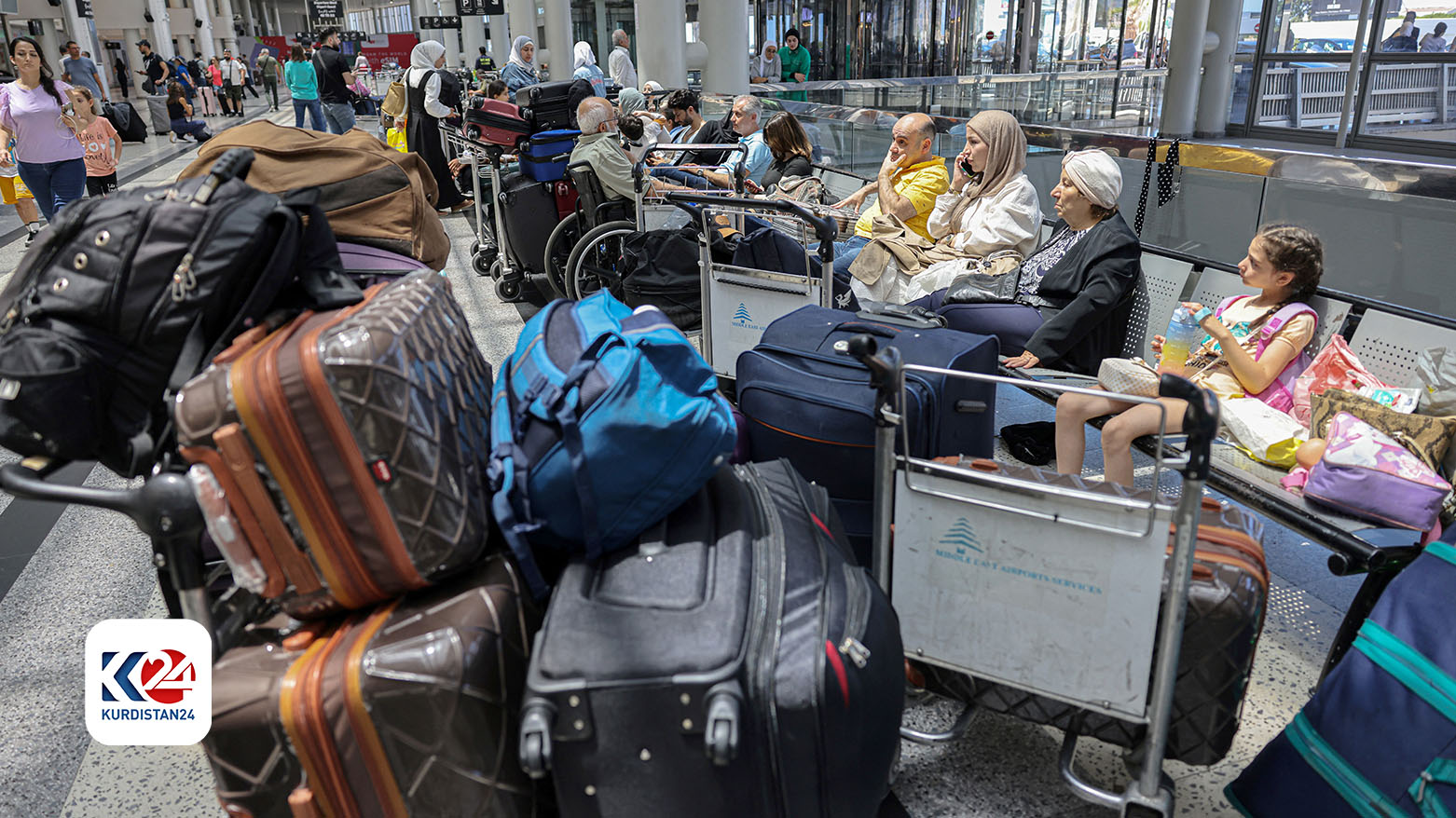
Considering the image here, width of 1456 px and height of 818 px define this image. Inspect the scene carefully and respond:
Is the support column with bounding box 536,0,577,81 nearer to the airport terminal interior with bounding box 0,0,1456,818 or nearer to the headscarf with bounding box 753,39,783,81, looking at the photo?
the headscarf with bounding box 753,39,783,81

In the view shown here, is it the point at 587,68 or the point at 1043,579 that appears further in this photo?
the point at 587,68

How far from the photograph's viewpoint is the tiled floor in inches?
79.3

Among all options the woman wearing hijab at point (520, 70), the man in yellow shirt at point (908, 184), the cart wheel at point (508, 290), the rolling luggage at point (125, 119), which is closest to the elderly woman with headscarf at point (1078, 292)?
the man in yellow shirt at point (908, 184)

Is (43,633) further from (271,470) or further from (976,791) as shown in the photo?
(976,791)

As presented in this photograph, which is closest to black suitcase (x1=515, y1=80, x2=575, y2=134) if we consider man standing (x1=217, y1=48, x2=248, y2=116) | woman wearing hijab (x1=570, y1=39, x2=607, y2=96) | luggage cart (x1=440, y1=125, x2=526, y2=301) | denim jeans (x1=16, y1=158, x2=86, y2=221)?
luggage cart (x1=440, y1=125, x2=526, y2=301)

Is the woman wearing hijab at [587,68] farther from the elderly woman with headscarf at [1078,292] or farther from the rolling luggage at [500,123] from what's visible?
the elderly woman with headscarf at [1078,292]

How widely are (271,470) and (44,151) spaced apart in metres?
7.62

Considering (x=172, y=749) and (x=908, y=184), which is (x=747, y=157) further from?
(x=172, y=749)

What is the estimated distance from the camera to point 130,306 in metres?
1.47

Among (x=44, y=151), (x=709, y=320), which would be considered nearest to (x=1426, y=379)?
(x=709, y=320)

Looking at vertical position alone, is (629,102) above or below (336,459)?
above

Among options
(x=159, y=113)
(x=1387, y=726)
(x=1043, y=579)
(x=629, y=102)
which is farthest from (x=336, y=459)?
(x=159, y=113)

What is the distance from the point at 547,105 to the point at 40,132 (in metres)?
4.06

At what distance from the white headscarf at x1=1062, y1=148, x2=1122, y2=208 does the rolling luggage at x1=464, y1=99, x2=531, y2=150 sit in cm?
417
